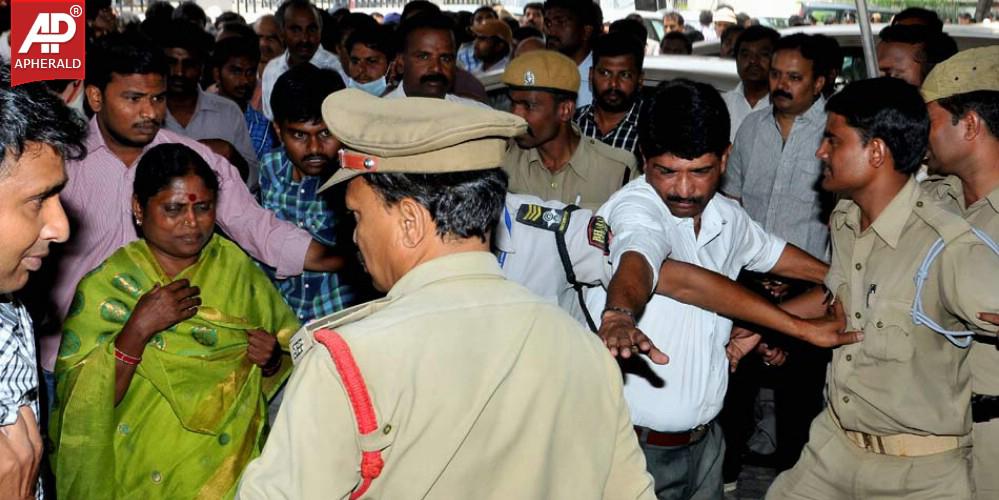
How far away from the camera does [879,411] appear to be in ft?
11.9

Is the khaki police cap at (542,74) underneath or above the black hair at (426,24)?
underneath

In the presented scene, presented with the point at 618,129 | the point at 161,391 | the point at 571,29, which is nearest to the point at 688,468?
the point at 161,391

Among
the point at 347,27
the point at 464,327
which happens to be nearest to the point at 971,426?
→ the point at 464,327

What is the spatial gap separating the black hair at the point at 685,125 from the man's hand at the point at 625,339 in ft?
2.77

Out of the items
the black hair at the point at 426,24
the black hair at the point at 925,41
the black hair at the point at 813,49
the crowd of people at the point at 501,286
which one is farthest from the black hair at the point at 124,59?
the black hair at the point at 925,41

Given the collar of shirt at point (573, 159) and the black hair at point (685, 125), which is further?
the collar of shirt at point (573, 159)

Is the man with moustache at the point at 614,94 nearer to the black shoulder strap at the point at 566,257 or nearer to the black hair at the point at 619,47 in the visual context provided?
the black hair at the point at 619,47

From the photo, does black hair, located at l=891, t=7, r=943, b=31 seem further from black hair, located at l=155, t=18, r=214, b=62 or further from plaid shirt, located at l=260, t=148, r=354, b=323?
black hair, located at l=155, t=18, r=214, b=62

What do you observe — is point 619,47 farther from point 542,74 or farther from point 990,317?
point 990,317

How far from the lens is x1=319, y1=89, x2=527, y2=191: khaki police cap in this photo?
2.26 m

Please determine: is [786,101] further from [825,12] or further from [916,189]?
[825,12]

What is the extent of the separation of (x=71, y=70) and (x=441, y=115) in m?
3.98

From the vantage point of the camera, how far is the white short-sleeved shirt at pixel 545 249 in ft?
12.7

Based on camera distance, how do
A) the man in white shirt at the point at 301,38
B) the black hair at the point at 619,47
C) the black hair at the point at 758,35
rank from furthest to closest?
1. the man in white shirt at the point at 301,38
2. the black hair at the point at 758,35
3. the black hair at the point at 619,47
